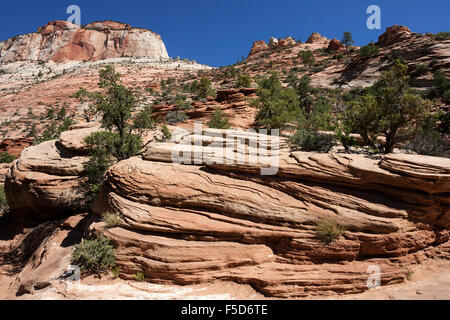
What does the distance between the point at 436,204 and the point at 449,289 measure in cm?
232

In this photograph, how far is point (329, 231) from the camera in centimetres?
689

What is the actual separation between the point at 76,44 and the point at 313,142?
4627 inches

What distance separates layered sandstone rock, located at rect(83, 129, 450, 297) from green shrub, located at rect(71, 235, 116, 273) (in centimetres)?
29

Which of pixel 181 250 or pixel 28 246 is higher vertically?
pixel 181 250

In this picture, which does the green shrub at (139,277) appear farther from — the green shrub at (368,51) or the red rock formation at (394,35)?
the red rock formation at (394,35)

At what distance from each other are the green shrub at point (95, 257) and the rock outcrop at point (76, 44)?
98554 millimetres

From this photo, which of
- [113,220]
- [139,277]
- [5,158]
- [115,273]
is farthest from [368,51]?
[5,158]

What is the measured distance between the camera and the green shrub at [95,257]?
6.91 metres

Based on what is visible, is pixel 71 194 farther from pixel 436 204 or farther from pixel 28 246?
pixel 436 204

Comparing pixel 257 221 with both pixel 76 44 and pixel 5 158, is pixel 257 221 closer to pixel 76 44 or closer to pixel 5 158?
pixel 5 158

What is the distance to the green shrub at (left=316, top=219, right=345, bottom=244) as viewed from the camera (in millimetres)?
6852

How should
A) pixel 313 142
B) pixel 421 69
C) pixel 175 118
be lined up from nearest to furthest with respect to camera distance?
pixel 313 142, pixel 175 118, pixel 421 69

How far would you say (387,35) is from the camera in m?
45.2
